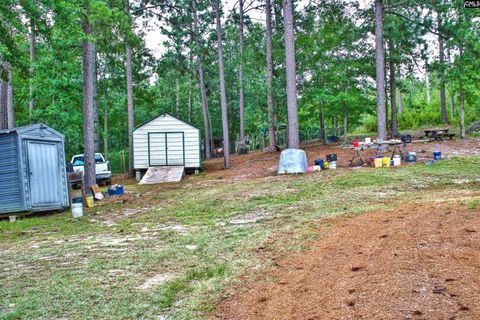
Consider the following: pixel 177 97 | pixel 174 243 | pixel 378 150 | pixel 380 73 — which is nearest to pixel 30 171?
pixel 174 243

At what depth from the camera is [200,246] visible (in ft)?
17.5

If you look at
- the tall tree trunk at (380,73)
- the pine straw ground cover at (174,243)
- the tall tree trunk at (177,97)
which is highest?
the tall tree trunk at (177,97)

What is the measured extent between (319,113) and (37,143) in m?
16.2

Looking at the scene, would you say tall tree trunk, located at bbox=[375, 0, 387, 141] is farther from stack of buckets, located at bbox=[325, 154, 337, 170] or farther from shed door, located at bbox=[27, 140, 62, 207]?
shed door, located at bbox=[27, 140, 62, 207]

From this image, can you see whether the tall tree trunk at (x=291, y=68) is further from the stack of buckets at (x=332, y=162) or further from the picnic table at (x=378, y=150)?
the picnic table at (x=378, y=150)

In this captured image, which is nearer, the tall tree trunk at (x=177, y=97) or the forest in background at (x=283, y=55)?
the forest in background at (x=283, y=55)

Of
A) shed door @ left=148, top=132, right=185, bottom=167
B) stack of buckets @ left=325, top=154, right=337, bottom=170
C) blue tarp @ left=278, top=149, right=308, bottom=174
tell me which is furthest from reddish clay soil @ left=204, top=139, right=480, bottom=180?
shed door @ left=148, top=132, right=185, bottom=167

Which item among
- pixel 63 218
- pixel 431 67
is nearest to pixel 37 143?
pixel 63 218

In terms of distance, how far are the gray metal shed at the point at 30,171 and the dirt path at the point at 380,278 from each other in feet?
26.6

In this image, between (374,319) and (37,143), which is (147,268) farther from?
(37,143)

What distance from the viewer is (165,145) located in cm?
2009

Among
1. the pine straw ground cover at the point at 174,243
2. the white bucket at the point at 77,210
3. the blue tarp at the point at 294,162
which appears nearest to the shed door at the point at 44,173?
the pine straw ground cover at the point at 174,243

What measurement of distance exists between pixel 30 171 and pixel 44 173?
53 cm

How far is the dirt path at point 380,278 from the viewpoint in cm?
271
